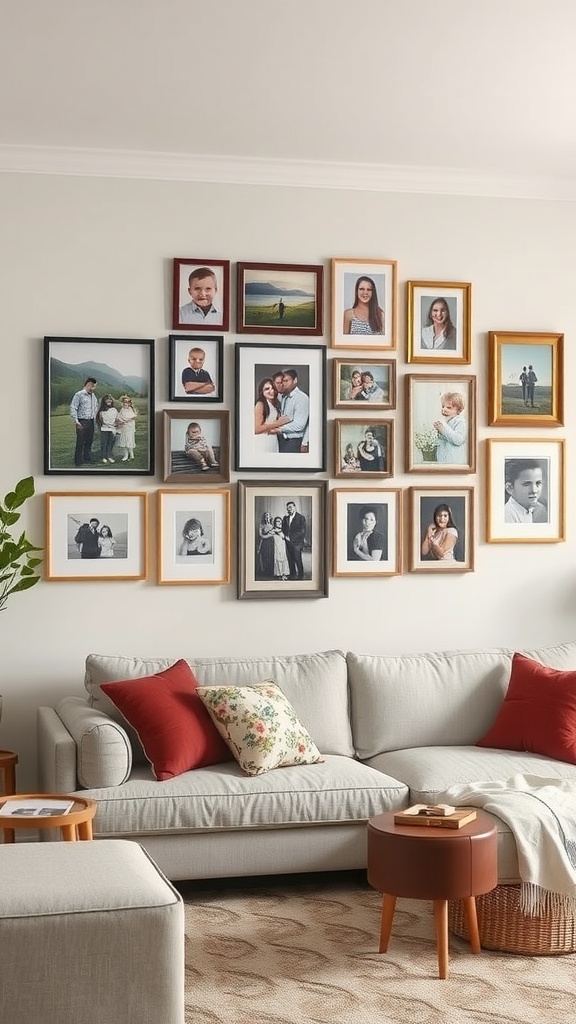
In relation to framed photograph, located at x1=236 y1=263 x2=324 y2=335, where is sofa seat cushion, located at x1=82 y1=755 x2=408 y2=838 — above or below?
below

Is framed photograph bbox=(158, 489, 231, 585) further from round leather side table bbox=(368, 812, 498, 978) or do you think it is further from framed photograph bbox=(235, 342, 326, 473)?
round leather side table bbox=(368, 812, 498, 978)

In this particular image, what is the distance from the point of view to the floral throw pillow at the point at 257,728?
432 cm

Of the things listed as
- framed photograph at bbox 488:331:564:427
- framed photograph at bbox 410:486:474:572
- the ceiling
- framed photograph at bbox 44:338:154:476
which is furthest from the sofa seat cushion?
the ceiling

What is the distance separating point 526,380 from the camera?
18.0 feet

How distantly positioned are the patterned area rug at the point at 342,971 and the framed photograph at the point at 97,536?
1.49 m

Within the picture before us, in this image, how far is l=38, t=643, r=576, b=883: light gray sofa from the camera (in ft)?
13.4

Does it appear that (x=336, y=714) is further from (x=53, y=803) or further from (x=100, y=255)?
(x=100, y=255)

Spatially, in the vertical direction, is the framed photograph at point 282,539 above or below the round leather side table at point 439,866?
above

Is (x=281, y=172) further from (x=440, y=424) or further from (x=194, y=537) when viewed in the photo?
(x=194, y=537)

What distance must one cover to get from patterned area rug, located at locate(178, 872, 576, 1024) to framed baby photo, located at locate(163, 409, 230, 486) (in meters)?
1.81

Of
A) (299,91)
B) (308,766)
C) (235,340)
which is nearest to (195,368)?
(235,340)

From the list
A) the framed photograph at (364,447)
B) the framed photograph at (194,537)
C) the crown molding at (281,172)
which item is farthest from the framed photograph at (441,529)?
the crown molding at (281,172)

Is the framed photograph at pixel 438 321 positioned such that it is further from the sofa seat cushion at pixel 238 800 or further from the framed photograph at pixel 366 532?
the sofa seat cushion at pixel 238 800

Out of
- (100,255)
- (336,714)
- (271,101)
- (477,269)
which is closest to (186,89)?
(271,101)
